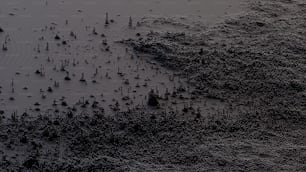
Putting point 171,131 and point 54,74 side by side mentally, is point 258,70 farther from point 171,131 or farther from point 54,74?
point 54,74

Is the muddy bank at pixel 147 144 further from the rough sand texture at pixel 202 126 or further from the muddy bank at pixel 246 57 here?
the muddy bank at pixel 246 57

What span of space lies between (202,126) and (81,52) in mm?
2282

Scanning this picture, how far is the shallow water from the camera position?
7.38m

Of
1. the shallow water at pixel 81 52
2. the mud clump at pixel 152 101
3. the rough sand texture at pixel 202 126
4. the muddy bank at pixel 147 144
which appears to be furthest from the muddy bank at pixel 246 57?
the mud clump at pixel 152 101

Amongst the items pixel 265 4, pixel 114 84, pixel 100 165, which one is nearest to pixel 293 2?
pixel 265 4

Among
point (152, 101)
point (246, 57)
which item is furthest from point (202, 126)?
point (246, 57)

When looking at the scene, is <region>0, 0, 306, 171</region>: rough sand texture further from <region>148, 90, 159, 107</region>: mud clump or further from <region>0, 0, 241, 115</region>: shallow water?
<region>0, 0, 241, 115</region>: shallow water

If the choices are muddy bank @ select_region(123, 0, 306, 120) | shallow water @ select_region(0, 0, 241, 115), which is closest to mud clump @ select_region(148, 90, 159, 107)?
shallow water @ select_region(0, 0, 241, 115)

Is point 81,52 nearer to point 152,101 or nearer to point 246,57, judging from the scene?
point 152,101

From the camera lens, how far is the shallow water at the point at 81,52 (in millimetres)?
7375

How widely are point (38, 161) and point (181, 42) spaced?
3.41 m

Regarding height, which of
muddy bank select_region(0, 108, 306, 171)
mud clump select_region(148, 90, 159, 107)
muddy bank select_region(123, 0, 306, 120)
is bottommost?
muddy bank select_region(0, 108, 306, 171)

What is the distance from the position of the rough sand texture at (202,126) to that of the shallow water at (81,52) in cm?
35

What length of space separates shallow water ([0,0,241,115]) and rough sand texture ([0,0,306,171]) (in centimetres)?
35
